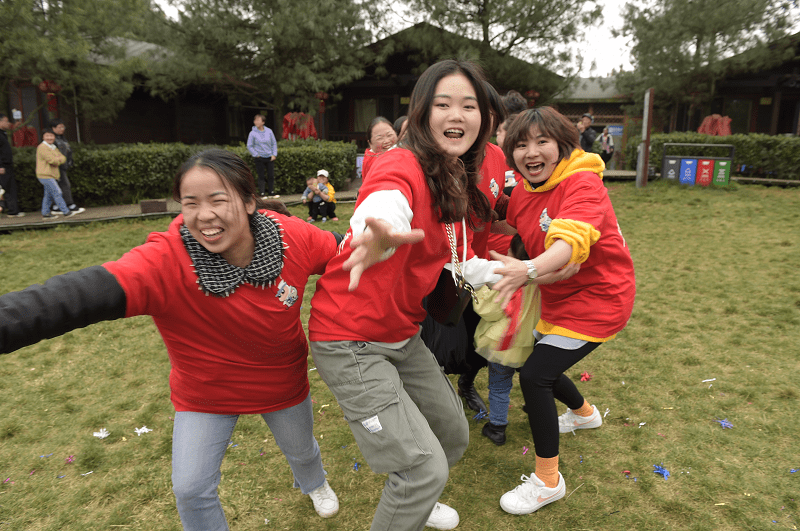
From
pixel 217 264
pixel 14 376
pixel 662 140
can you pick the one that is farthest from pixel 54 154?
pixel 662 140

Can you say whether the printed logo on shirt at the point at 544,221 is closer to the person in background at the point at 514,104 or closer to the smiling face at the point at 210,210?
the smiling face at the point at 210,210

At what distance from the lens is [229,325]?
78.6 inches

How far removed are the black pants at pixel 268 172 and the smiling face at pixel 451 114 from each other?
35.7 feet

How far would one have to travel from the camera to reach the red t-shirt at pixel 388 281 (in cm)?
182

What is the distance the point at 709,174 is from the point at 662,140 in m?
3.04

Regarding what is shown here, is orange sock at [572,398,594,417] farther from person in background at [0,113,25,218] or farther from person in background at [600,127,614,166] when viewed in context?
person in background at [600,127,614,166]

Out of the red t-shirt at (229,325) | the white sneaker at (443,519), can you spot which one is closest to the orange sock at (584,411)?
the white sneaker at (443,519)

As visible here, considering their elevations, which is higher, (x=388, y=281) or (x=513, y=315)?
(x=388, y=281)

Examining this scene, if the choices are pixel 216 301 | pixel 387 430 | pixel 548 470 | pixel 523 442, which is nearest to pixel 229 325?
pixel 216 301

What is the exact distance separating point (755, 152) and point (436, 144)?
15.4 meters

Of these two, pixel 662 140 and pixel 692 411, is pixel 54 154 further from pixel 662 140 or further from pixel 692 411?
pixel 662 140

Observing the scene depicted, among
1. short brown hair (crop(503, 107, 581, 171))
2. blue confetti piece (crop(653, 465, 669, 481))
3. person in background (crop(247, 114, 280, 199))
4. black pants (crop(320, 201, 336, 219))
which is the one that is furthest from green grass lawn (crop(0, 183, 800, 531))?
person in background (crop(247, 114, 280, 199))

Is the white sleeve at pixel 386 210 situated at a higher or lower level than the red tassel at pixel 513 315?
higher

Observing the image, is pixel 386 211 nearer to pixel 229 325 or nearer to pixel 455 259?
pixel 455 259
